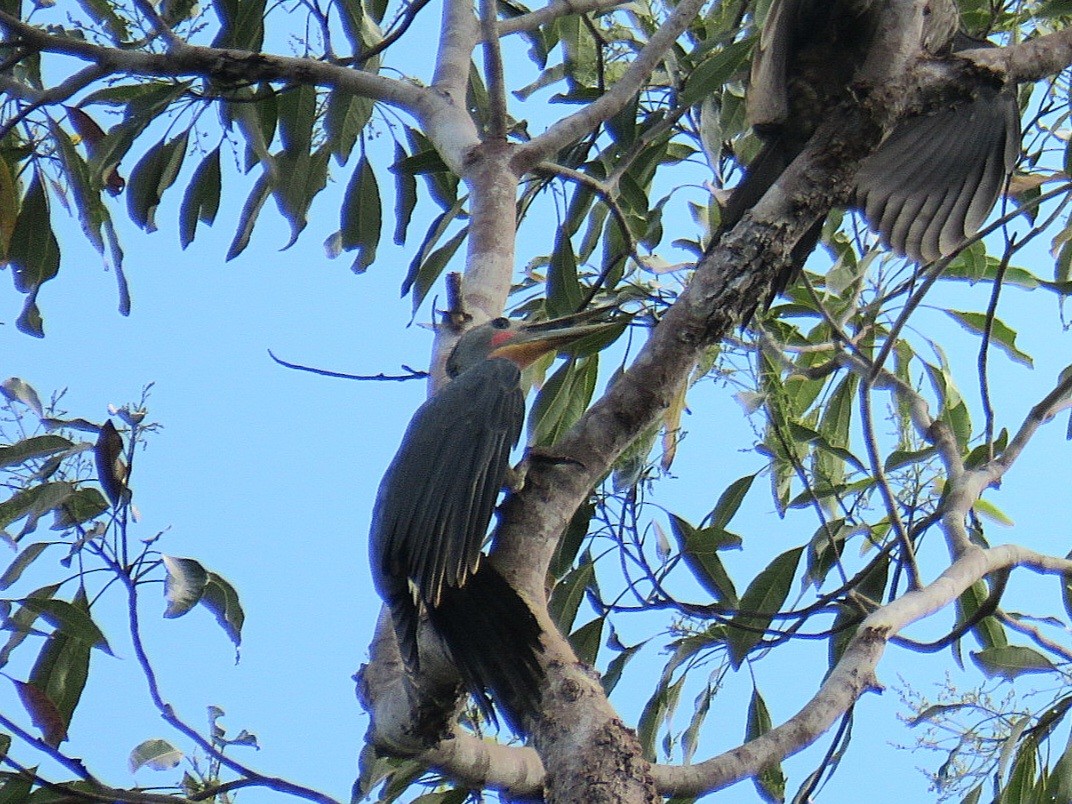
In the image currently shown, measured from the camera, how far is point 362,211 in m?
3.57

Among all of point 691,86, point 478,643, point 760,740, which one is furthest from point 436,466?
point 691,86

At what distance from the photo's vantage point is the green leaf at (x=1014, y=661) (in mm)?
2711

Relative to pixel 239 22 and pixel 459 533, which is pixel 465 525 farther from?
pixel 239 22

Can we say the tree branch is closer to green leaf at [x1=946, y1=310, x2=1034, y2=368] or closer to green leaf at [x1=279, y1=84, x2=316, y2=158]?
green leaf at [x1=279, y1=84, x2=316, y2=158]

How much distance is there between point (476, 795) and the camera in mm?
2393

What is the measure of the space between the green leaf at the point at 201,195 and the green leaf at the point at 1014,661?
231 cm

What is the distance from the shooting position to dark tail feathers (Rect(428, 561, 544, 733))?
1.85 meters

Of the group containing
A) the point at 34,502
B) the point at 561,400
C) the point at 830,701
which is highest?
the point at 561,400

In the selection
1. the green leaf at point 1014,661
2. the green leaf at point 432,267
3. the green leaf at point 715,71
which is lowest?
the green leaf at point 1014,661

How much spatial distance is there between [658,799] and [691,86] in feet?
6.05

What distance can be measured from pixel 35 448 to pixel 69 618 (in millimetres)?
409

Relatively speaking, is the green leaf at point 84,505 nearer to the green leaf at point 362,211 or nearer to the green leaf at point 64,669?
the green leaf at point 64,669

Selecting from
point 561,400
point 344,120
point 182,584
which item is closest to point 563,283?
point 561,400

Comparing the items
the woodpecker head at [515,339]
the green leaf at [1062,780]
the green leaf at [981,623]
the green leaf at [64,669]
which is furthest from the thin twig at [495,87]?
the green leaf at [1062,780]
